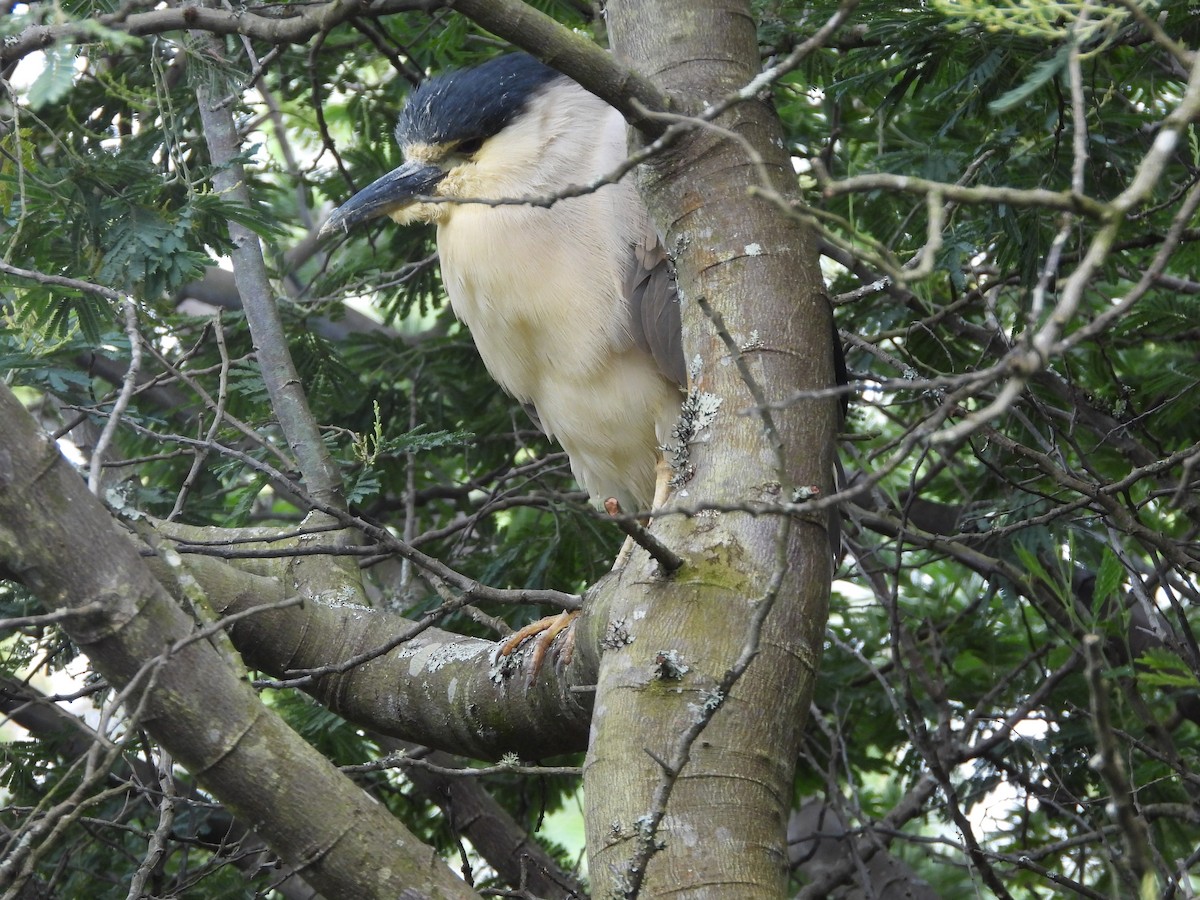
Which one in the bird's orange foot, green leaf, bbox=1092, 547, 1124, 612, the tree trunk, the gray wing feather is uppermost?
the tree trunk

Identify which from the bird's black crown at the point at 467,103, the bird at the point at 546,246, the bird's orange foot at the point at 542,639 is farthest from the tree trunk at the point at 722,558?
the bird's black crown at the point at 467,103

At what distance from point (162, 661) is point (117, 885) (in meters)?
1.92

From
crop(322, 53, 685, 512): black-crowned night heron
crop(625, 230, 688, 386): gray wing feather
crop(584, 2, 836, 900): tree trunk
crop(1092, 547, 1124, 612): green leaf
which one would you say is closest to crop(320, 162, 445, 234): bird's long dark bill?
crop(322, 53, 685, 512): black-crowned night heron

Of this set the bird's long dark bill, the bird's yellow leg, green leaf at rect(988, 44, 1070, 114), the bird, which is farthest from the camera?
the bird's long dark bill

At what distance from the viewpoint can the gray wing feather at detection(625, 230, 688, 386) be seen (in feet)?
8.67

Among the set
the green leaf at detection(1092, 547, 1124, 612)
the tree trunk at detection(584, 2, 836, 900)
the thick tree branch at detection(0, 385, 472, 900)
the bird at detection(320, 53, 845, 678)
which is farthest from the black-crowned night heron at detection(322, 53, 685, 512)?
the thick tree branch at detection(0, 385, 472, 900)

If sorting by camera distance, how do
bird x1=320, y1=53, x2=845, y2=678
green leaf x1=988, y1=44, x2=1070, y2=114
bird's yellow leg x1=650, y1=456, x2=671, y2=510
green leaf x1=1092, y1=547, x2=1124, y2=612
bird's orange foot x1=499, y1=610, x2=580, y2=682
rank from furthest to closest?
bird x1=320, y1=53, x2=845, y2=678
green leaf x1=1092, y1=547, x2=1124, y2=612
bird's yellow leg x1=650, y1=456, x2=671, y2=510
bird's orange foot x1=499, y1=610, x2=580, y2=682
green leaf x1=988, y1=44, x2=1070, y2=114

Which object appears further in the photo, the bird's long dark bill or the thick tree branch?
the bird's long dark bill

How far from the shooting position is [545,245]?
9.50 feet

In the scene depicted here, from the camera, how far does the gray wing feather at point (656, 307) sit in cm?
264

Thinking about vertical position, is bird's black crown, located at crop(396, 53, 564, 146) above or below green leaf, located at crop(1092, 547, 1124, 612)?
above

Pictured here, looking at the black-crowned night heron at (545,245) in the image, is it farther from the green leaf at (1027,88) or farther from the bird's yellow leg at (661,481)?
the green leaf at (1027,88)

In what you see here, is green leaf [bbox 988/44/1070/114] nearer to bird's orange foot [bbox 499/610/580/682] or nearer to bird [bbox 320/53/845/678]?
bird's orange foot [bbox 499/610/580/682]

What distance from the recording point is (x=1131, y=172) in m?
2.77
